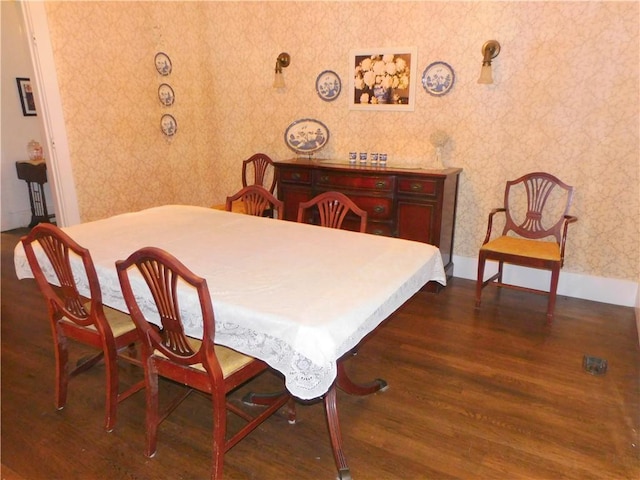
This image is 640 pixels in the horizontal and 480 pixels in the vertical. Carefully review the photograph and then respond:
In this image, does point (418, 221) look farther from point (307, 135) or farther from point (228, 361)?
point (228, 361)

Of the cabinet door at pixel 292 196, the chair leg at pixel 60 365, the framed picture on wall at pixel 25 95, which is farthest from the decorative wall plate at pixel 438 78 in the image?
the framed picture on wall at pixel 25 95

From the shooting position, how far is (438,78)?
3.83 meters

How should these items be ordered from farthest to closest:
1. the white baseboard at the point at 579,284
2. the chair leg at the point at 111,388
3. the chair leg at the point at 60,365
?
1. the white baseboard at the point at 579,284
2. the chair leg at the point at 60,365
3. the chair leg at the point at 111,388

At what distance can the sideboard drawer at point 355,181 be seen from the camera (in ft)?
12.3

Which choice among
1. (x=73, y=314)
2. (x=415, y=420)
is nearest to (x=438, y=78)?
(x=415, y=420)

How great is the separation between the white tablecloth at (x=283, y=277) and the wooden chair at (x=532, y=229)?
129 cm

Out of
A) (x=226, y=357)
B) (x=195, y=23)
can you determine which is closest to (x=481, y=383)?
(x=226, y=357)

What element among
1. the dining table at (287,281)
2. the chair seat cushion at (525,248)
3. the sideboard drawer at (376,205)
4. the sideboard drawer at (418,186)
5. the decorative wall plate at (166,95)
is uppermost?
the decorative wall plate at (166,95)

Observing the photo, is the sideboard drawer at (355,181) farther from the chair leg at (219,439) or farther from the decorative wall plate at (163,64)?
the chair leg at (219,439)

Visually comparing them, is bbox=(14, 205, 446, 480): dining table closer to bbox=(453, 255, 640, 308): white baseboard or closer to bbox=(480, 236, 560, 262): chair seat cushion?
bbox=(480, 236, 560, 262): chair seat cushion

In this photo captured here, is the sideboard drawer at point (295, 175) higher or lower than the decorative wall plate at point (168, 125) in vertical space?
lower

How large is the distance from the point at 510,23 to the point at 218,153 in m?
3.16

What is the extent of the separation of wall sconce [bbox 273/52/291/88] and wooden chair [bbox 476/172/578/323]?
7.52 ft

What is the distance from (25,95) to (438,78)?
479 cm
